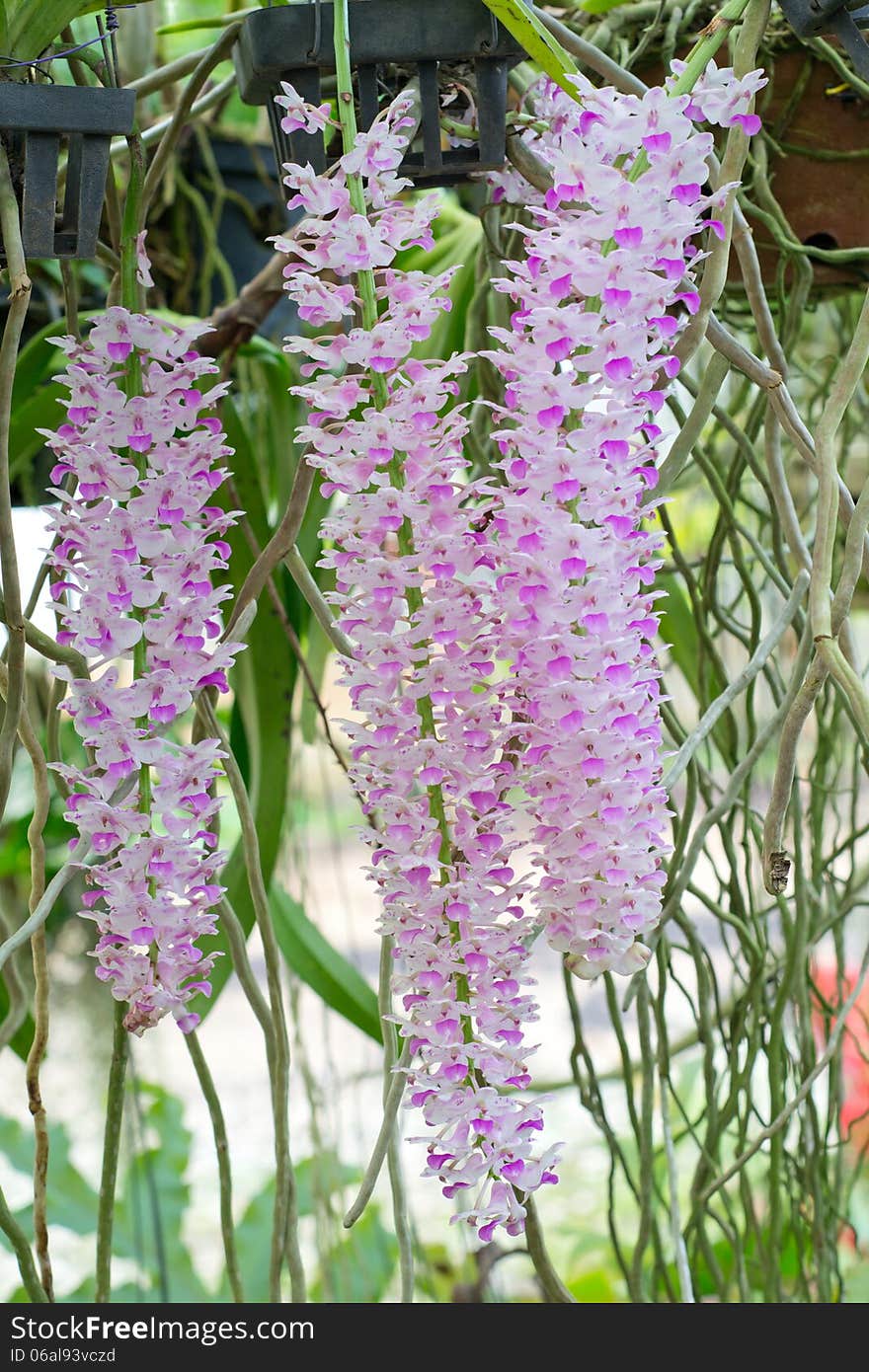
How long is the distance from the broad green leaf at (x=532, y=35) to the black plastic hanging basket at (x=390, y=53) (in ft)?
0.10

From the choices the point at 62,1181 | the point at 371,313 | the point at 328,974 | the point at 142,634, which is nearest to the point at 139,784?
the point at 142,634

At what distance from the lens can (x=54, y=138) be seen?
0.39 m

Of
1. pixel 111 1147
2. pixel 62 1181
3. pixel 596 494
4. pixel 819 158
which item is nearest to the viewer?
pixel 596 494

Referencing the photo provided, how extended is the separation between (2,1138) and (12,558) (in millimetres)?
1276

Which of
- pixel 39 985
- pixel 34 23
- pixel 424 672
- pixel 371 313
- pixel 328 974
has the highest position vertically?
pixel 34 23

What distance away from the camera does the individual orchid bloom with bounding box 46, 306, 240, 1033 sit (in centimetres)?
38

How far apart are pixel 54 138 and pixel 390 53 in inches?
4.3

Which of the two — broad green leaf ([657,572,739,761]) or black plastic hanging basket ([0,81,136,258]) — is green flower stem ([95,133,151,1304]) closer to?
black plastic hanging basket ([0,81,136,258])

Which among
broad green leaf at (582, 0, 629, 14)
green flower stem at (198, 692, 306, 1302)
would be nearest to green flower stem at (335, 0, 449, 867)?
green flower stem at (198, 692, 306, 1302)

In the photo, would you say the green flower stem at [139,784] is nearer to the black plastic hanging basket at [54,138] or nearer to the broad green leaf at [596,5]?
the black plastic hanging basket at [54,138]

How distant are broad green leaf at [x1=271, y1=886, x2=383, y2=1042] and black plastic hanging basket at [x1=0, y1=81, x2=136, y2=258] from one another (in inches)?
17.7

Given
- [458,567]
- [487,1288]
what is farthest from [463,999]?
[487,1288]

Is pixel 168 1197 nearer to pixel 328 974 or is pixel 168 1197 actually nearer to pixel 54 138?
pixel 328 974

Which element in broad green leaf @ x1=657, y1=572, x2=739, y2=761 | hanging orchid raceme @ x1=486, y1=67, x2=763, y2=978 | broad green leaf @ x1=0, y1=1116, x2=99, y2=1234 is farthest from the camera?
broad green leaf @ x1=0, y1=1116, x2=99, y2=1234
